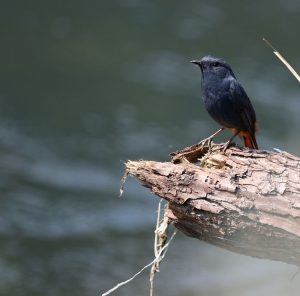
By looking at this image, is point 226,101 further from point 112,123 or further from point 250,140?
point 112,123

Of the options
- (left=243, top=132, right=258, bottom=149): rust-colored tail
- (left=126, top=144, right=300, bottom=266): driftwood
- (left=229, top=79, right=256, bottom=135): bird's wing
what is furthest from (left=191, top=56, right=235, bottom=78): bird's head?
(left=126, top=144, right=300, bottom=266): driftwood

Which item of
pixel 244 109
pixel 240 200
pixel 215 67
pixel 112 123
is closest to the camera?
pixel 240 200

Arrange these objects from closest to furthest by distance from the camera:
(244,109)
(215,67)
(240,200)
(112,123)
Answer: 1. (240,200)
2. (244,109)
3. (215,67)
4. (112,123)

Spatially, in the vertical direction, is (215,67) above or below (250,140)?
above

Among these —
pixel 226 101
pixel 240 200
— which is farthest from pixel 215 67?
pixel 240 200

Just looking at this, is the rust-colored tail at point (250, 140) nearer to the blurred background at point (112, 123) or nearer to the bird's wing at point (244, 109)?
the bird's wing at point (244, 109)

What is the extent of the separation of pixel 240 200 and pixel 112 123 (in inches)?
199

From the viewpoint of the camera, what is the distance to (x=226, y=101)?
17.9ft

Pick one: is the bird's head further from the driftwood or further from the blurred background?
the blurred background

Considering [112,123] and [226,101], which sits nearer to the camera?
[226,101]

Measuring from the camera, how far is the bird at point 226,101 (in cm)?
545

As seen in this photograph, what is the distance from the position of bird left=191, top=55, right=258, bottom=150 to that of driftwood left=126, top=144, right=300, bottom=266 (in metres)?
1.00

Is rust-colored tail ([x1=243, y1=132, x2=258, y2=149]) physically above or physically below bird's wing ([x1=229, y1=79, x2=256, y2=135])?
below

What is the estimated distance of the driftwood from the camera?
13.6 feet
